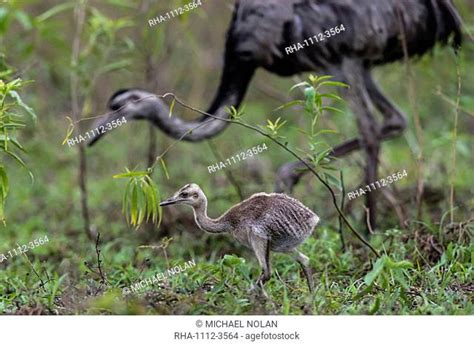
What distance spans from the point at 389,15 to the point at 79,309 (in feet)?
11.2

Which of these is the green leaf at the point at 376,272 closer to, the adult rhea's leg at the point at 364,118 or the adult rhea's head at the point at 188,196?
the adult rhea's head at the point at 188,196

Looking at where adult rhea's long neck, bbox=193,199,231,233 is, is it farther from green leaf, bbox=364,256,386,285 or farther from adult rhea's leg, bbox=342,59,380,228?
adult rhea's leg, bbox=342,59,380,228

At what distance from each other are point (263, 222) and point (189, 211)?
273cm

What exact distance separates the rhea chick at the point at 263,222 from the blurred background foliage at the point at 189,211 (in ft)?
0.84

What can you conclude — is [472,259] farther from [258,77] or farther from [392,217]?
[258,77]

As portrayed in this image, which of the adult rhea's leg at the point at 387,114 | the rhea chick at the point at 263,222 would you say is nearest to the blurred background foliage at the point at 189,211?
the rhea chick at the point at 263,222

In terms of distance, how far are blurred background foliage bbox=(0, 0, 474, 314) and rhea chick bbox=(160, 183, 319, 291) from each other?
0.84 ft

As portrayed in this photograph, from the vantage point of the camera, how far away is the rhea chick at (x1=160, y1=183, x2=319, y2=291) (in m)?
4.57

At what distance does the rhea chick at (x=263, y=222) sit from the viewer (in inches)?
180

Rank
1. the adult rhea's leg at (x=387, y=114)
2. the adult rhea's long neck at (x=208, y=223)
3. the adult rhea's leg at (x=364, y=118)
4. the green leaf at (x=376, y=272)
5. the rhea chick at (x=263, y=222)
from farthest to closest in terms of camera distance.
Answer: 1. the adult rhea's leg at (x=387, y=114)
2. the adult rhea's leg at (x=364, y=118)
3. the adult rhea's long neck at (x=208, y=223)
4. the rhea chick at (x=263, y=222)
5. the green leaf at (x=376, y=272)

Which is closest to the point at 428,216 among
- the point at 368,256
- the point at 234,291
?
the point at 368,256

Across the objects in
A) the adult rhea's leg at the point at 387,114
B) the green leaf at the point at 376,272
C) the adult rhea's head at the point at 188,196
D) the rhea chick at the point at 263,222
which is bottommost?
the adult rhea's leg at the point at 387,114

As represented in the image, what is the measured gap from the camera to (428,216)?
21.8 ft
